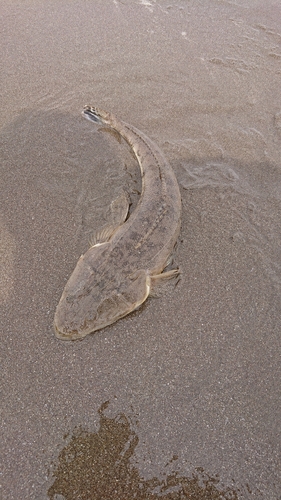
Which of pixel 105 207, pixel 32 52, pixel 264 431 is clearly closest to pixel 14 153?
pixel 105 207

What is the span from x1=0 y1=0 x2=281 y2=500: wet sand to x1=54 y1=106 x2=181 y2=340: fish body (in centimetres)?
16

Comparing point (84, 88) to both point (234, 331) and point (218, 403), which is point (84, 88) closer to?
point (234, 331)

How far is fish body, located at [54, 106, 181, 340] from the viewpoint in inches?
129

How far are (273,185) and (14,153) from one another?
11.1 feet

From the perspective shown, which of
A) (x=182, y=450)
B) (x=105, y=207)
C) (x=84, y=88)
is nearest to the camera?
(x=182, y=450)

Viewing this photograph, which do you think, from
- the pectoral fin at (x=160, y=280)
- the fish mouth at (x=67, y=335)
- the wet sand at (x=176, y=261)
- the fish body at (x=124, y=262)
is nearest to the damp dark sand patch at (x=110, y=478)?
the wet sand at (x=176, y=261)

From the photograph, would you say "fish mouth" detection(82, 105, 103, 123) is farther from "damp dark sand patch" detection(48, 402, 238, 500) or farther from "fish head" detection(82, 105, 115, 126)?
"damp dark sand patch" detection(48, 402, 238, 500)

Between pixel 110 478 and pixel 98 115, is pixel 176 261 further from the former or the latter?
pixel 98 115

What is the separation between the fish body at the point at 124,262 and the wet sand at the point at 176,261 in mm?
159

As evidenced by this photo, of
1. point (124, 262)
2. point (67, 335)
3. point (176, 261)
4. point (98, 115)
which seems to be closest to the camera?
point (67, 335)

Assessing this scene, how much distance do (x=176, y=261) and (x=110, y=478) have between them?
2077 mm

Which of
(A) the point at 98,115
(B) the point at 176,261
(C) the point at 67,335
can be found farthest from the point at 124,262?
(A) the point at 98,115

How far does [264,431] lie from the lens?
2971 millimetres

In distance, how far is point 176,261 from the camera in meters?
3.86
